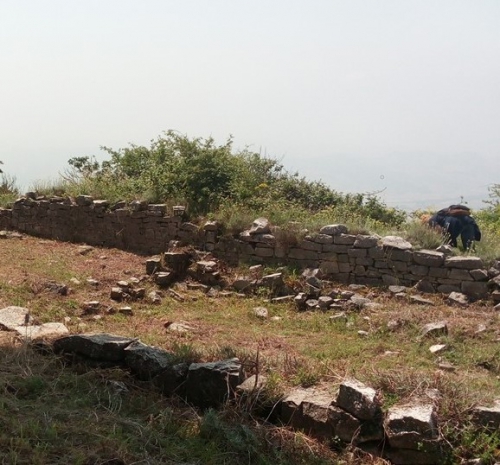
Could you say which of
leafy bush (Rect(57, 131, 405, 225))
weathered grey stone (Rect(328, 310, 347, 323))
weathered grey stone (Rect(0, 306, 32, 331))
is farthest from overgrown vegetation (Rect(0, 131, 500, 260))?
weathered grey stone (Rect(0, 306, 32, 331))

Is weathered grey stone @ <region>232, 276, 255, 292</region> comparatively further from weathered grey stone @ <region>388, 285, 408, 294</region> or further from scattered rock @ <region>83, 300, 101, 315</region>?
scattered rock @ <region>83, 300, 101, 315</region>

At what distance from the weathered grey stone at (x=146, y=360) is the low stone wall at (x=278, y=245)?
4.37m

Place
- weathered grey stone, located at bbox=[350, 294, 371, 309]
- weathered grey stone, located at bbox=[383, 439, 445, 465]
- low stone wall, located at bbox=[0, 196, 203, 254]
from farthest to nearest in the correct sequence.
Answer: low stone wall, located at bbox=[0, 196, 203, 254]
weathered grey stone, located at bbox=[350, 294, 371, 309]
weathered grey stone, located at bbox=[383, 439, 445, 465]

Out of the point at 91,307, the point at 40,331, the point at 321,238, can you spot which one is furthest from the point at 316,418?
the point at 321,238

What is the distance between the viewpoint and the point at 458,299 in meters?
7.93

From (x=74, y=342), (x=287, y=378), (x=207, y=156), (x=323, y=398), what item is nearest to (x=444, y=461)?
(x=323, y=398)

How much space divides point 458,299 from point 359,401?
421 cm

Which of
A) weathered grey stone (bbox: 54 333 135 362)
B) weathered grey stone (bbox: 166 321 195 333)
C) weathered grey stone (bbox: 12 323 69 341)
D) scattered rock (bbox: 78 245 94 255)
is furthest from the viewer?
scattered rock (bbox: 78 245 94 255)

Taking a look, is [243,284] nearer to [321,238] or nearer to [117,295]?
[321,238]

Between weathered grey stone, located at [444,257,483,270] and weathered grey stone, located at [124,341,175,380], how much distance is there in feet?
15.4

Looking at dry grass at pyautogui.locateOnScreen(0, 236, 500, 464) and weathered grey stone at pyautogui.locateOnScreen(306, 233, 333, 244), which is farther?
weathered grey stone at pyautogui.locateOnScreen(306, 233, 333, 244)

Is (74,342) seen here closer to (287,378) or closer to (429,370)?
(287,378)

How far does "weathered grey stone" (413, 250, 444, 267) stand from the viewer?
8.29 metres

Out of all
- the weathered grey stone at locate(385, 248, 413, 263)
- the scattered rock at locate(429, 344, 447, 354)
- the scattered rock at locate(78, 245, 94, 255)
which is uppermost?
the weathered grey stone at locate(385, 248, 413, 263)
